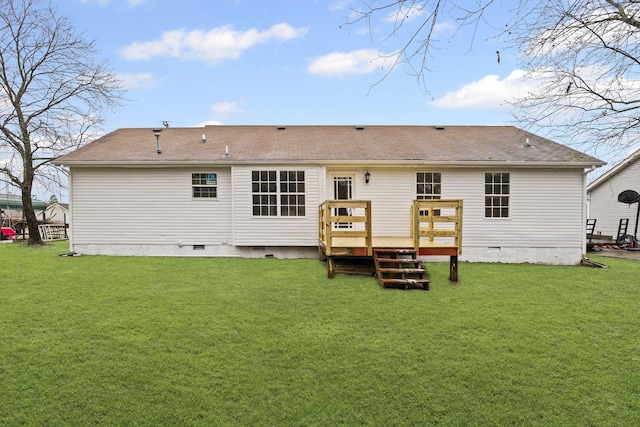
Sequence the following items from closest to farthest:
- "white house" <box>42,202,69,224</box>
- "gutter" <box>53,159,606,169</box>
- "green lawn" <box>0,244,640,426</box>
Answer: "green lawn" <box>0,244,640,426</box>
"gutter" <box>53,159,606,169</box>
"white house" <box>42,202,69,224</box>

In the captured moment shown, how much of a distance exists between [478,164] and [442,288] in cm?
446

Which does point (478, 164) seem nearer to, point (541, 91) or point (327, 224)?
point (327, 224)

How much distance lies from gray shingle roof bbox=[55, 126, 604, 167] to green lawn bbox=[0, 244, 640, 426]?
4.08m

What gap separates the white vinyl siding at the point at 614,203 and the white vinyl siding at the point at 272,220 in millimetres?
13714

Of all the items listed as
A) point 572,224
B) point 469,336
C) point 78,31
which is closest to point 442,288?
point 469,336

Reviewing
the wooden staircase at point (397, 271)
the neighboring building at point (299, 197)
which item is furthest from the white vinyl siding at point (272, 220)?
the wooden staircase at point (397, 271)

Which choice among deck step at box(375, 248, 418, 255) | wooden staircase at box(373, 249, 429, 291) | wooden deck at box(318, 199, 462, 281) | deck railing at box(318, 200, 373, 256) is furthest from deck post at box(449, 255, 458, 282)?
deck railing at box(318, 200, 373, 256)

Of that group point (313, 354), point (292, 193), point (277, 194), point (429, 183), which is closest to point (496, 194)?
point (429, 183)

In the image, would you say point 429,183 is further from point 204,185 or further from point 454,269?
point 204,185

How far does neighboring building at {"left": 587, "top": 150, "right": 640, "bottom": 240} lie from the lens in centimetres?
1573

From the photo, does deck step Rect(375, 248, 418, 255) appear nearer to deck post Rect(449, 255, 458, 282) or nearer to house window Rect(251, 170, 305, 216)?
deck post Rect(449, 255, 458, 282)

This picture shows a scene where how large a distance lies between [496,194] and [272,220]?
6.47m

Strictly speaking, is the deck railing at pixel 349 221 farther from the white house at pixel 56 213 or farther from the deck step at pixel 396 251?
the white house at pixel 56 213

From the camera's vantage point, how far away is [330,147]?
11031 mm
